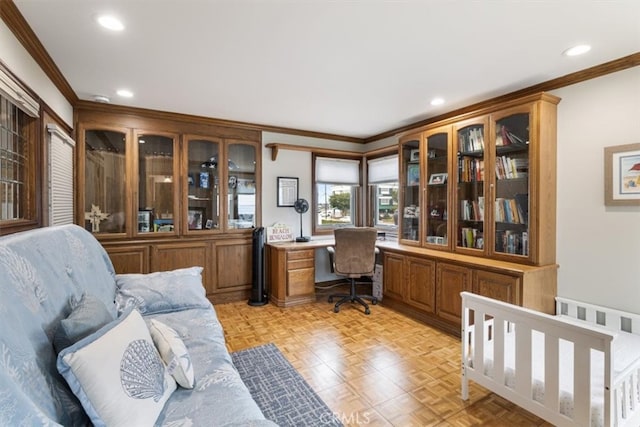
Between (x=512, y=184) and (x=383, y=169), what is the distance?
6.51ft

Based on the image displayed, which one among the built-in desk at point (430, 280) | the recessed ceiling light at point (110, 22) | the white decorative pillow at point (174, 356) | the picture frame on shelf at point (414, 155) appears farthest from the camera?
the picture frame on shelf at point (414, 155)

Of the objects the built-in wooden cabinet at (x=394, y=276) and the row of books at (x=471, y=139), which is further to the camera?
the built-in wooden cabinet at (x=394, y=276)

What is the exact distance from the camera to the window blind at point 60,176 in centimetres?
237

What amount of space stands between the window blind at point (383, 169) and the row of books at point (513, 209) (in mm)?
1645

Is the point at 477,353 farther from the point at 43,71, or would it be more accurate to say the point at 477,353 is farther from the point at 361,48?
the point at 43,71

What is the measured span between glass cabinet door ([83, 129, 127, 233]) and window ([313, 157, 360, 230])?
7.95 ft

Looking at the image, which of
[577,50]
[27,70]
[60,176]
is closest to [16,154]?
[27,70]

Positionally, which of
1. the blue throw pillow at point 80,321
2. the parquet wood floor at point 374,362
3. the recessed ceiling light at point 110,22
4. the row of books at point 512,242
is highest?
the recessed ceiling light at point 110,22

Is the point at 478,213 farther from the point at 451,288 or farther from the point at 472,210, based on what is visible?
the point at 451,288

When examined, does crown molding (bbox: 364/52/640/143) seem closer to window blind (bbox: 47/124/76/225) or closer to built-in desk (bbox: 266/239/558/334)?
built-in desk (bbox: 266/239/558/334)

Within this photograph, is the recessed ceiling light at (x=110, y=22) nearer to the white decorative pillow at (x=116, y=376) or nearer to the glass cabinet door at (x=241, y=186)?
the white decorative pillow at (x=116, y=376)

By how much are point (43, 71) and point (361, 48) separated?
2.30m

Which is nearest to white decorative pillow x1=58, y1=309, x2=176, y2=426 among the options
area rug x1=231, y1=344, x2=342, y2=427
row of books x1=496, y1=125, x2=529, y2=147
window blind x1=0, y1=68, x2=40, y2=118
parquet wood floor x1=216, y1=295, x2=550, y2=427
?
area rug x1=231, y1=344, x2=342, y2=427

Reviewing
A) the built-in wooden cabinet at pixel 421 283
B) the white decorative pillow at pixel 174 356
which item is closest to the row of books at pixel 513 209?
the built-in wooden cabinet at pixel 421 283
